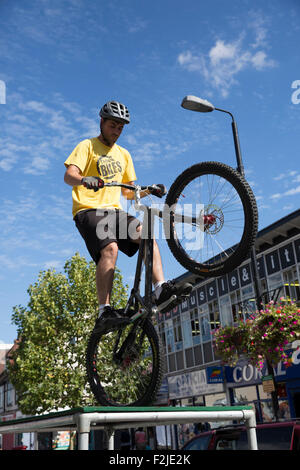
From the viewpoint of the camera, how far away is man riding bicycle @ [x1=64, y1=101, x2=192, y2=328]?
477 cm

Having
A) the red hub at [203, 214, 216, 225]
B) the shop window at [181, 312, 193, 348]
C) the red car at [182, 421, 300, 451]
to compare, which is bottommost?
the red car at [182, 421, 300, 451]

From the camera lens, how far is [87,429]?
3199 mm

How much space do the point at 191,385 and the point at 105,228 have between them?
1022 inches

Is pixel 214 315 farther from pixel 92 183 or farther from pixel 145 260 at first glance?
pixel 92 183

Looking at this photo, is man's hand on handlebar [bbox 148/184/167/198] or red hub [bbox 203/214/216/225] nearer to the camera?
red hub [bbox 203/214/216/225]

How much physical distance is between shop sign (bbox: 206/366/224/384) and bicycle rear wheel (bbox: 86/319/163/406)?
21780 mm

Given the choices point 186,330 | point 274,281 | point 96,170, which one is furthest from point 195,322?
point 96,170

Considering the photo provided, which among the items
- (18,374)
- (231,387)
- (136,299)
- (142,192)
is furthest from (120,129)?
(231,387)

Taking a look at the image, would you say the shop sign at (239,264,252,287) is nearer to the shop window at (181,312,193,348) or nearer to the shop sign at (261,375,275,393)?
the shop window at (181,312,193,348)

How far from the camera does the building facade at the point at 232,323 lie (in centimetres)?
2234

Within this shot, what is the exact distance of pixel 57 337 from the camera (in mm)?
23203

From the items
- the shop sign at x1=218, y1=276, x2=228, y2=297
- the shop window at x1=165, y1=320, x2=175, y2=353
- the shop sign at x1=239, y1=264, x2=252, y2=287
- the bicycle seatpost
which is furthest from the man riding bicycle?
the shop window at x1=165, y1=320, x2=175, y2=353

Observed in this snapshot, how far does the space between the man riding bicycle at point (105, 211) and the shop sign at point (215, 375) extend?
22.4 metres
